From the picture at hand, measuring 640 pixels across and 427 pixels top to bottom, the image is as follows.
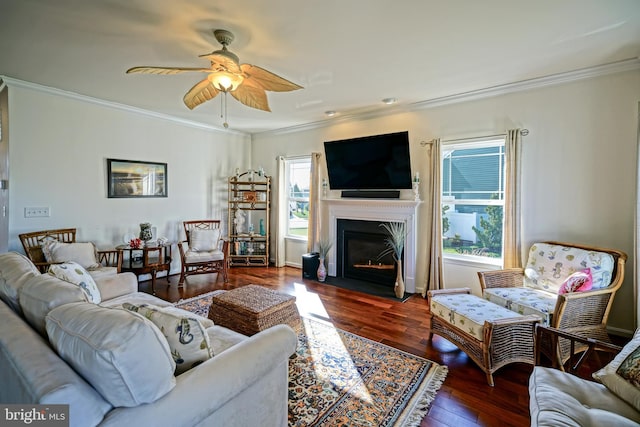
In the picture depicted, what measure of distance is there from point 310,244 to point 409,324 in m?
2.42

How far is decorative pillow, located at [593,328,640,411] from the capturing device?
4.38 feet

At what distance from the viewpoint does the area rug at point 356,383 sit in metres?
1.84

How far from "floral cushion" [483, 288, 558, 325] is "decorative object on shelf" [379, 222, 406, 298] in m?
1.23

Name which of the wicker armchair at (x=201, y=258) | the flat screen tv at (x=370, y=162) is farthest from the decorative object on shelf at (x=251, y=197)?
the flat screen tv at (x=370, y=162)

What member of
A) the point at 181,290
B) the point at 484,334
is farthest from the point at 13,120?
the point at 484,334

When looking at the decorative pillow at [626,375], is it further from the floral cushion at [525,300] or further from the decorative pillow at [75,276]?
the decorative pillow at [75,276]

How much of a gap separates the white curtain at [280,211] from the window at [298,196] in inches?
3.7

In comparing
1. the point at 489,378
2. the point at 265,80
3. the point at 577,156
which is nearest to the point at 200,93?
the point at 265,80

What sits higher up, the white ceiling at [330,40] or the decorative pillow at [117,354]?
the white ceiling at [330,40]

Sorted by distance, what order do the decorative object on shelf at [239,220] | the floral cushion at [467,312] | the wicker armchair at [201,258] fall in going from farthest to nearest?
the decorative object on shelf at [239,220], the wicker armchair at [201,258], the floral cushion at [467,312]

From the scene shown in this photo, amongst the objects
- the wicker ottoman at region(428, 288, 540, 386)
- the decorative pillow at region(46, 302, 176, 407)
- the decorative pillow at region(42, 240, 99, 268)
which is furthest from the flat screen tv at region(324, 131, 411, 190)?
the decorative pillow at region(46, 302, 176, 407)

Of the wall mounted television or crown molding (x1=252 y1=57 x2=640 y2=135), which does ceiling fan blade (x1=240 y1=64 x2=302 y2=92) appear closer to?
the wall mounted television

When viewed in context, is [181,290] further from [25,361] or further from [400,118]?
[400,118]

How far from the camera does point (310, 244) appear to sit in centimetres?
521
